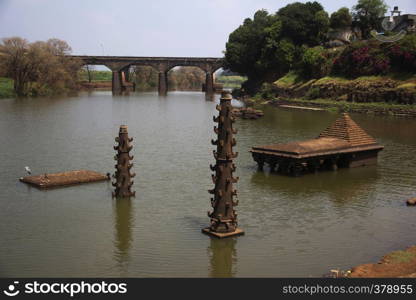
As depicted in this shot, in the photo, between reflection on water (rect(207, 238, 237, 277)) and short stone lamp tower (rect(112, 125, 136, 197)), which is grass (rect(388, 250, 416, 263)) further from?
short stone lamp tower (rect(112, 125, 136, 197))

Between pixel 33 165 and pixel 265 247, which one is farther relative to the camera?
pixel 33 165

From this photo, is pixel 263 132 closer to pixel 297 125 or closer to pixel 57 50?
pixel 297 125

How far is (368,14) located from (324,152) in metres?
77.7

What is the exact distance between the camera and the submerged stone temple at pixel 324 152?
1107 inches

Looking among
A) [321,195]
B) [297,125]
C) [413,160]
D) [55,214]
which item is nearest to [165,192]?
[55,214]

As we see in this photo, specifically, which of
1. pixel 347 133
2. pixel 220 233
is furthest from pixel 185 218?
pixel 347 133

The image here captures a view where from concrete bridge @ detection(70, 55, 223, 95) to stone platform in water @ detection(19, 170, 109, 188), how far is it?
115 m

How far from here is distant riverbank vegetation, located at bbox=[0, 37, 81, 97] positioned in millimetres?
95688

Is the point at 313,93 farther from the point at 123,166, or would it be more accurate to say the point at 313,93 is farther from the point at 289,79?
the point at 123,166

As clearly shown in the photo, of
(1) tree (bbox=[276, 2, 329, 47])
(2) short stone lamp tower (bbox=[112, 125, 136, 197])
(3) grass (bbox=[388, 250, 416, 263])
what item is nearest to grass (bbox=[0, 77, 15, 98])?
(1) tree (bbox=[276, 2, 329, 47])

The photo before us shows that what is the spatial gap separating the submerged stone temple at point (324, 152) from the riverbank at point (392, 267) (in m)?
11.9

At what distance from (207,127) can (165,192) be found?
1166 inches

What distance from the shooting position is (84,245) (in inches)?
678

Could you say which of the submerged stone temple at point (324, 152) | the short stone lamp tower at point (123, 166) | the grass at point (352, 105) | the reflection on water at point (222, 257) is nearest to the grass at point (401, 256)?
the reflection on water at point (222, 257)
